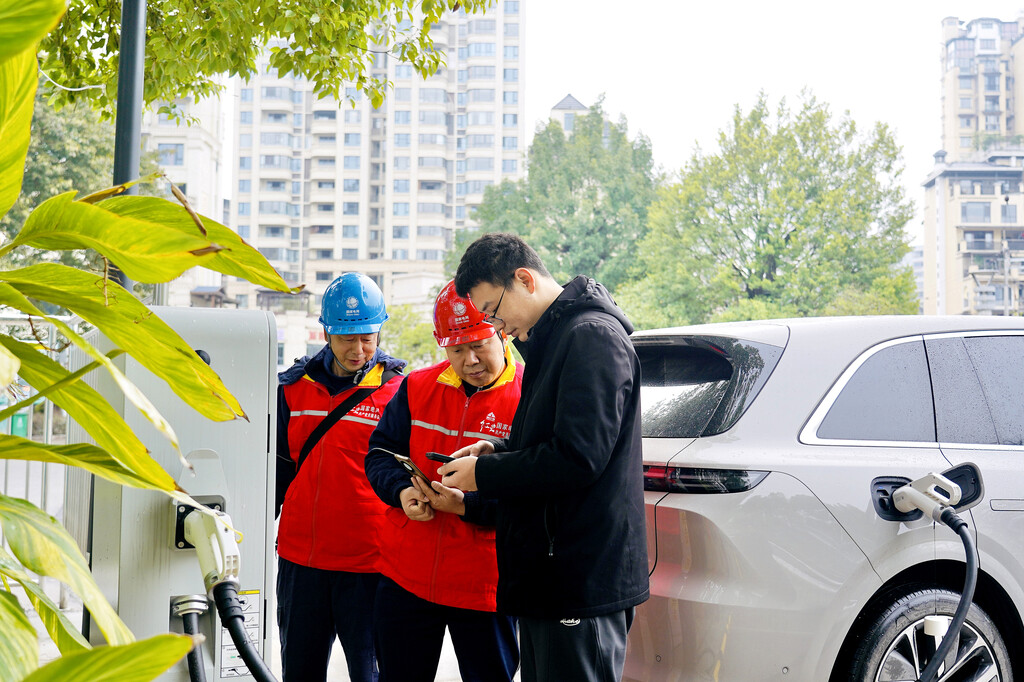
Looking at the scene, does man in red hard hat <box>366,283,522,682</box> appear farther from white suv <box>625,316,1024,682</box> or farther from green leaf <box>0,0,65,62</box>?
green leaf <box>0,0,65,62</box>

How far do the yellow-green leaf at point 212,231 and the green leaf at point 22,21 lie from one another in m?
0.20

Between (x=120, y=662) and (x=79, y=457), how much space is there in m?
0.28

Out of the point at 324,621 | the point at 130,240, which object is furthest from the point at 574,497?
the point at 130,240

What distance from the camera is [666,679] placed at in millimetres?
2867

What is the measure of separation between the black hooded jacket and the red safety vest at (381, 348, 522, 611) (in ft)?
1.31

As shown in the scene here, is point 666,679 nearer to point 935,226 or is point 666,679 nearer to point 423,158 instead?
point 423,158

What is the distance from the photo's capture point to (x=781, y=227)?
122 feet

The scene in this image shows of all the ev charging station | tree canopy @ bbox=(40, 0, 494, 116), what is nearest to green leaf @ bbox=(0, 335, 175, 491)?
the ev charging station

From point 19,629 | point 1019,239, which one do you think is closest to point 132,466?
point 19,629

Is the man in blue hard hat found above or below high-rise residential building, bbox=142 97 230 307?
below

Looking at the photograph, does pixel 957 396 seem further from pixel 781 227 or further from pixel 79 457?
pixel 781 227

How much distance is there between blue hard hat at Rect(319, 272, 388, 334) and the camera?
342 centimetres

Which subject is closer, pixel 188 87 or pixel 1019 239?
pixel 188 87

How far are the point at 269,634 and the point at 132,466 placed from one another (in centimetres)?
122
